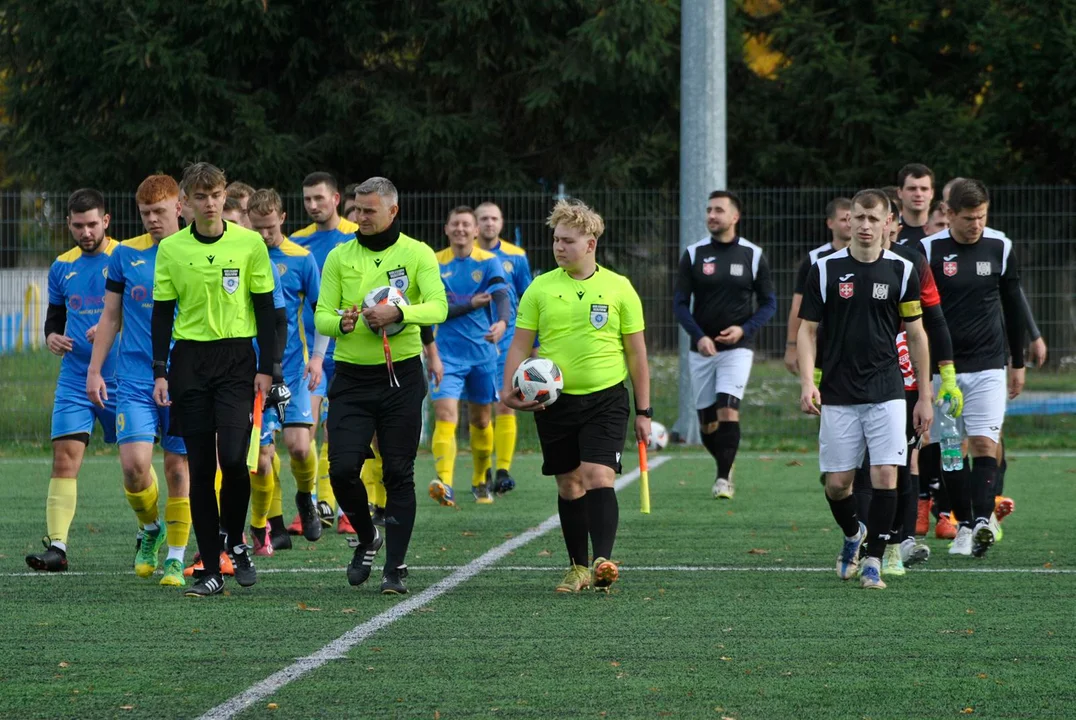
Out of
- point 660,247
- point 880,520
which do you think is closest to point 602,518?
point 880,520

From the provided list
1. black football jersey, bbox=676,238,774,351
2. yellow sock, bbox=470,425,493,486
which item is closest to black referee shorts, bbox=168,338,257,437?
yellow sock, bbox=470,425,493,486

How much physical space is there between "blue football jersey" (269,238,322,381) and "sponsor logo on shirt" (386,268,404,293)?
1.97 metres

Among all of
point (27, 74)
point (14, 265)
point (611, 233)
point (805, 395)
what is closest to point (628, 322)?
point (805, 395)

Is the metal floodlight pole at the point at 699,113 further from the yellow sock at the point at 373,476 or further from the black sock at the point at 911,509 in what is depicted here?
the black sock at the point at 911,509

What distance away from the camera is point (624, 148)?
23.8 m

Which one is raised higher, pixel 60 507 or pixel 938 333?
pixel 938 333

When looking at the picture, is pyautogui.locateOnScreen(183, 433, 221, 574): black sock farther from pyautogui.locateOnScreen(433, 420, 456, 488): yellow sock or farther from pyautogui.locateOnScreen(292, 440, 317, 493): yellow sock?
pyautogui.locateOnScreen(433, 420, 456, 488): yellow sock

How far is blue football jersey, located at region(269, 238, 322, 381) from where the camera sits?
9742 millimetres

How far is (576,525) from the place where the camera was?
7.81 meters

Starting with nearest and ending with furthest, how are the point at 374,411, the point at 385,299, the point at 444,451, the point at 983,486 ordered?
the point at 385,299 < the point at 374,411 < the point at 983,486 < the point at 444,451

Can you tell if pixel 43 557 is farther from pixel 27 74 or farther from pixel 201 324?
pixel 27 74

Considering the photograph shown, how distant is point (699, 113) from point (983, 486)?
8323 millimetres

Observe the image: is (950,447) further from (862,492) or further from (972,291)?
(972,291)

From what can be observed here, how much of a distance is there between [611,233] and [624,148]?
712cm
